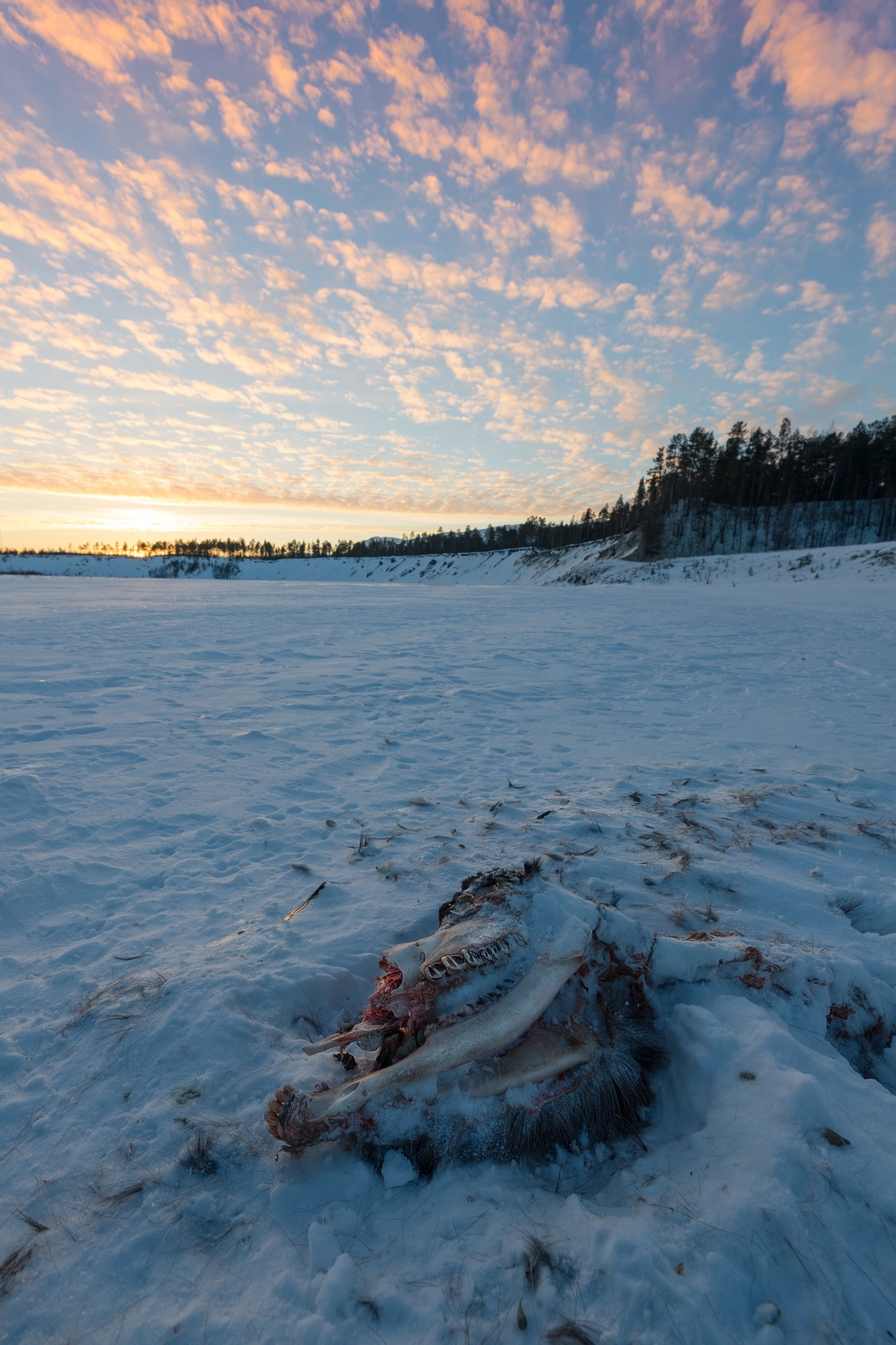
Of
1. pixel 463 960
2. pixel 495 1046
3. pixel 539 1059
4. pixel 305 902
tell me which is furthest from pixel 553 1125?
pixel 305 902

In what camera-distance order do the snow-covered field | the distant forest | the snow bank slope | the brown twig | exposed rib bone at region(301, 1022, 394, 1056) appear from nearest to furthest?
the snow-covered field → exposed rib bone at region(301, 1022, 394, 1056) → the brown twig → the snow bank slope → the distant forest

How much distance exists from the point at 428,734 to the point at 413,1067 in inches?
150

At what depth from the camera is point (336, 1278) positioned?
129cm

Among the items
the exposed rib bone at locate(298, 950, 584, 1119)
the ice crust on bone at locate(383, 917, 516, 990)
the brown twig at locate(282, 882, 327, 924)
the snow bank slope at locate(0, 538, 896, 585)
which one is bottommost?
the brown twig at locate(282, 882, 327, 924)

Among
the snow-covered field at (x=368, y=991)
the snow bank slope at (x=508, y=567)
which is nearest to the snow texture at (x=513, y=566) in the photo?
the snow bank slope at (x=508, y=567)

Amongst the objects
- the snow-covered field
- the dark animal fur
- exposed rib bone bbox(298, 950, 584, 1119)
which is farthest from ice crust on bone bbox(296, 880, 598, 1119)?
the snow-covered field

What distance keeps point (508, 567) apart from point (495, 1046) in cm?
7011

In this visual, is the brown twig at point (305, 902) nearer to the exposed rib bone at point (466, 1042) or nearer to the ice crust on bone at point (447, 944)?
the ice crust on bone at point (447, 944)

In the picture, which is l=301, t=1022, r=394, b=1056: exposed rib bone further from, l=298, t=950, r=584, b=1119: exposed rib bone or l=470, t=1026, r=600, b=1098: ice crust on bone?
l=470, t=1026, r=600, b=1098: ice crust on bone

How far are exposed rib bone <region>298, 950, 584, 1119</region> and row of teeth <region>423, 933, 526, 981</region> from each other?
0.12 meters

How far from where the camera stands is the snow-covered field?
1.24 m

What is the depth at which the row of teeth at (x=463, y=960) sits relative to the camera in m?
1.83

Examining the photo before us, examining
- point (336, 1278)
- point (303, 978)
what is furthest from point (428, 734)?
point (336, 1278)

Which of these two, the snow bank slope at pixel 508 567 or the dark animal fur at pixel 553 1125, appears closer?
the dark animal fur at pixel 553 1125
